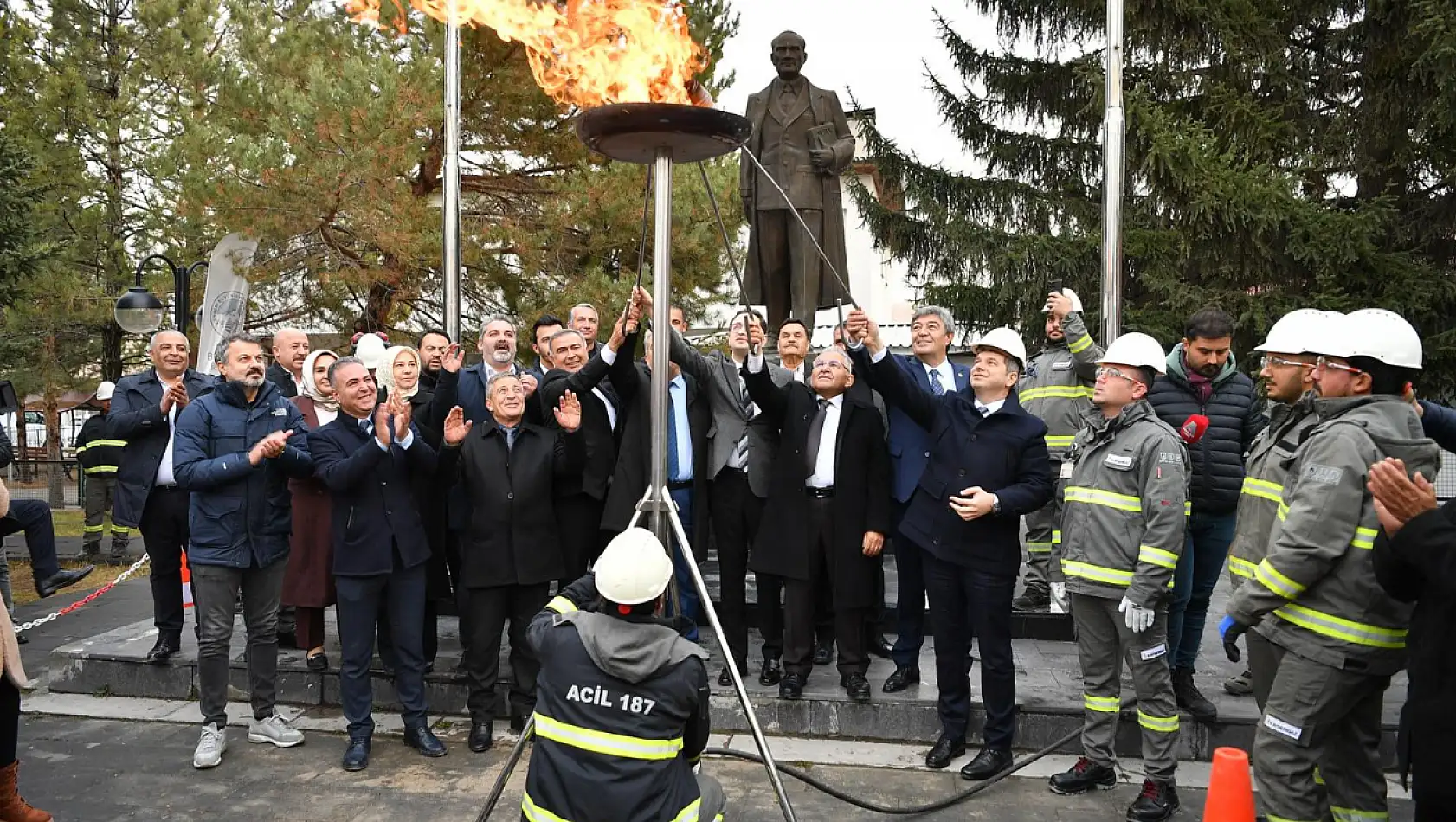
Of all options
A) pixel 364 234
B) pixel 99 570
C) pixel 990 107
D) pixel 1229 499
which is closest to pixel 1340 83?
pixel 990 107

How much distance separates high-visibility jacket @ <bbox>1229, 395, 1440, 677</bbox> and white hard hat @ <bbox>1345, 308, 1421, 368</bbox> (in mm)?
150

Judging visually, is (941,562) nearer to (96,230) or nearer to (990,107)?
(990,107)

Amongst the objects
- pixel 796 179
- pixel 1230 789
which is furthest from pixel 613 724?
pixel 796 179

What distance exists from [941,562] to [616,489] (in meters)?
1.92

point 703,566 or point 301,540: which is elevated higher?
point 301,540

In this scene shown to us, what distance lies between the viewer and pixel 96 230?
20438mm

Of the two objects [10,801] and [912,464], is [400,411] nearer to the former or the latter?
[10,801]

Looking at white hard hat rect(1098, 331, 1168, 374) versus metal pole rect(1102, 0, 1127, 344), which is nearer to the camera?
white hard hat rect(1098, 331, 1168, 374)

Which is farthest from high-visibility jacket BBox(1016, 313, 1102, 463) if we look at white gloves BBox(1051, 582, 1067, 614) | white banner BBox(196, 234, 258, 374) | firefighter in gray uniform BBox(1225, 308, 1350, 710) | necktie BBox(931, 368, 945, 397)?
white banner BBox(196, 234, 258, 374)

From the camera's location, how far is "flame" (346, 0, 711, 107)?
4500 mm

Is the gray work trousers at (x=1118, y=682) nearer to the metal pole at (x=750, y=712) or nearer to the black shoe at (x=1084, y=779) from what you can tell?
the black shoe at (x=1084, y=779)

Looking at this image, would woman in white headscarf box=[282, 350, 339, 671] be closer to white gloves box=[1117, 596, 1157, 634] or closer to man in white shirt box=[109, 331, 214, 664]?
man in white shirt box=[109, 331, 214, 664]

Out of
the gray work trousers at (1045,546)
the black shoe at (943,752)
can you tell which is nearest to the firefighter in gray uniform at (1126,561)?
the black shoe at (943,752)

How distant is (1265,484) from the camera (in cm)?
422
